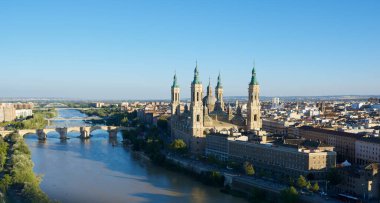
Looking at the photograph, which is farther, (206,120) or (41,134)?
(41,134)

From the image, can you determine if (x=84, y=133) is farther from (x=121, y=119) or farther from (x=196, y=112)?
(x=196, y=112)

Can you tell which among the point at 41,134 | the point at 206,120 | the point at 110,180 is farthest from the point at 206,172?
the point at 41,134

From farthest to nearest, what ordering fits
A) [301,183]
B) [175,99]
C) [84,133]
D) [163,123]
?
[163,123]
[84,133]
[175,99]
[301,183]

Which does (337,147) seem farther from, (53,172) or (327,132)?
(53,172)

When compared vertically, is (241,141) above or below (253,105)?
below

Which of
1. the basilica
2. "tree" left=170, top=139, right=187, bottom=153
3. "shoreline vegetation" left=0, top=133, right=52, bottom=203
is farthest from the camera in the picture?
the basilica

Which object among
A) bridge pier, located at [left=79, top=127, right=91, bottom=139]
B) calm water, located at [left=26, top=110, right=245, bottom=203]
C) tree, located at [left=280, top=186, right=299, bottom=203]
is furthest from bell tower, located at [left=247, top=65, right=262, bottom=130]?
bridge pier, located at [left=79, top=127, right=91, bottom=139]

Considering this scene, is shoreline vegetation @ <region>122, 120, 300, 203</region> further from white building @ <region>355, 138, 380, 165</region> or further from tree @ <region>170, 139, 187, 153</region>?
white building @ <region>355, 138, 380, 165</region>
